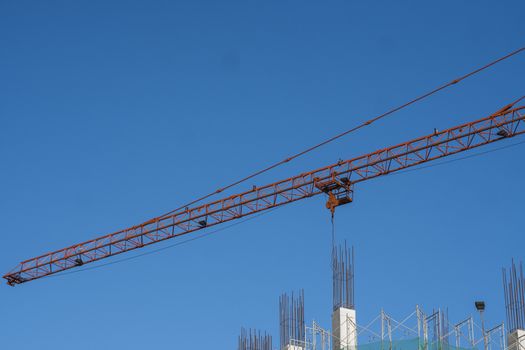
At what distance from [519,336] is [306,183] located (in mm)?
17566

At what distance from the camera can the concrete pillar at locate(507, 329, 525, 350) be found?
46.9 metres

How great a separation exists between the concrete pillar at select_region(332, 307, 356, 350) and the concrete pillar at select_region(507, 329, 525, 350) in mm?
8025

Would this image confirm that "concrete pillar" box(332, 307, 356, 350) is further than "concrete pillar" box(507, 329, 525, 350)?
No

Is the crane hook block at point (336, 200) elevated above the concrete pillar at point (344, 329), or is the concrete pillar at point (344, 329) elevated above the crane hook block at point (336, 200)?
the crane hook block at point (336, 200)

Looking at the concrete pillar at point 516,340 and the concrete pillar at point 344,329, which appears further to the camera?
the concrete pillar at point 516,340

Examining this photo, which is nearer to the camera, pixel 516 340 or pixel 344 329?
pixel 344 329

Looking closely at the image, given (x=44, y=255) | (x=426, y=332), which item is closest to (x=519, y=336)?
(x=426, y=332)

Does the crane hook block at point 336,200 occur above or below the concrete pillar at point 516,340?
above

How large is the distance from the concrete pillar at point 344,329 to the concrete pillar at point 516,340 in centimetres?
803

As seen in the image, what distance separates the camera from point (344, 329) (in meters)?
44.4

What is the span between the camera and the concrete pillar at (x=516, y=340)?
46.9 m

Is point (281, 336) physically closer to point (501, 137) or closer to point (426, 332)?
point (426, 332)

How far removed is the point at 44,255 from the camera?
73000mm

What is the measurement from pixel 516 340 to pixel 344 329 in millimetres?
8697
